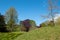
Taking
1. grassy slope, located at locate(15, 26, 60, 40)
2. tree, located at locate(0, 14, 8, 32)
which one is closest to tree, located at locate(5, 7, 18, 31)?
tree, located at locate(0, 14, 8, 32)

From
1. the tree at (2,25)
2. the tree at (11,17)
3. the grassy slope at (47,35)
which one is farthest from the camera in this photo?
the tree at (11,17)

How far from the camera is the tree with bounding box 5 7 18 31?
4369 centimetres

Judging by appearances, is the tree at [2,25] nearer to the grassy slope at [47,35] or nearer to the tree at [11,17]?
the tree at [11,17]

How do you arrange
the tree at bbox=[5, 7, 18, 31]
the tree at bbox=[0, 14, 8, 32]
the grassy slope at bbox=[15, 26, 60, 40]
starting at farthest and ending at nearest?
1. the tree at bbox=[5, 7, 18, 31]
2. the tree at bbox=[0, 14, 8, 32]
3. the grassy slope at bbox=[15, 26, 60, 40]

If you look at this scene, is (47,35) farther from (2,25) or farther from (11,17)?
(11,17)

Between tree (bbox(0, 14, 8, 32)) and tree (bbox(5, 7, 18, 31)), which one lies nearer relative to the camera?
tree (bbox(0, 14, 8, 32))

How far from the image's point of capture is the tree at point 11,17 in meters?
43.7

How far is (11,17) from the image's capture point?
4416 centimetres

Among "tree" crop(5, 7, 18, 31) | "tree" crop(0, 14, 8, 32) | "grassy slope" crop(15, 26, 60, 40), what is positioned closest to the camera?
"grassy slope" crop(15, 26, 60, 40)

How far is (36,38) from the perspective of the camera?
37.4ft

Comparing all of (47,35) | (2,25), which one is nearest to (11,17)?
(2,25)

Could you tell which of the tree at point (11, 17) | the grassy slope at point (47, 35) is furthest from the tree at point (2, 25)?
the grassy slope at point (47, 35)

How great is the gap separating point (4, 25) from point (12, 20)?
2.74 metres

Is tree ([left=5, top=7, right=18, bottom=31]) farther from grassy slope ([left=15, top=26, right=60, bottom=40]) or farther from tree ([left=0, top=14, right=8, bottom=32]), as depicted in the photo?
grassy slope ([left=15, top=26, right=60, bottom=40])
